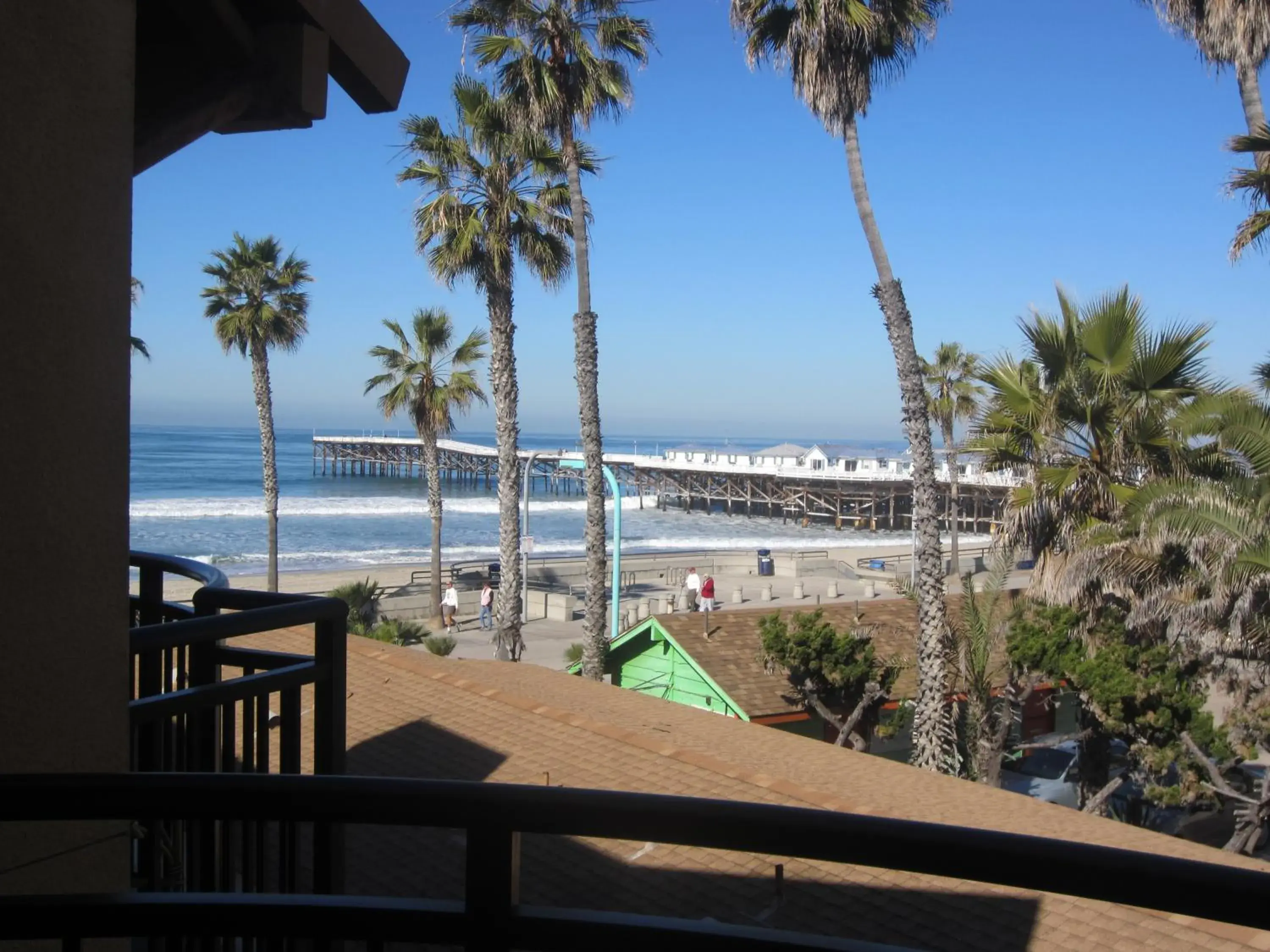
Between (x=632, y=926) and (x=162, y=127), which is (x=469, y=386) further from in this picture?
(x=632, y=926)

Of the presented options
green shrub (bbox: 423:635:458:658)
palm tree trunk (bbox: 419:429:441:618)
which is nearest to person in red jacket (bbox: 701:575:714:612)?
palm tree trunk (bbox: 419:429:441:618)

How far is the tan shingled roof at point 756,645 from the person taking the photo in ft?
52.2

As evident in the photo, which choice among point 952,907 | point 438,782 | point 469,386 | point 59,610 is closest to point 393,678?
point 952,907

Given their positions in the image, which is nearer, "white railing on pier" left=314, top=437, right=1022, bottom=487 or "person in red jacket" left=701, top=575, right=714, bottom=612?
"person in red jacket" left=701, top=575, right=714, bottom=612

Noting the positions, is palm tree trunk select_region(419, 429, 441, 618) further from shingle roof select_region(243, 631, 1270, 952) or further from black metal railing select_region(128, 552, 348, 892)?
black metal railing select_region(128, 552, 348, 892)

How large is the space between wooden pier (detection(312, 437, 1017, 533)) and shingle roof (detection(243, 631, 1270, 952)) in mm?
50125

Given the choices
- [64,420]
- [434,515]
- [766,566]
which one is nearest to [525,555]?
[434,515]

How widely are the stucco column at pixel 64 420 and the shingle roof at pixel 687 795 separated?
1737mm

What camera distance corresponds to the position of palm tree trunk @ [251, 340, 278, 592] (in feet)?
104

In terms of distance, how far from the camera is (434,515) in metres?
33.2

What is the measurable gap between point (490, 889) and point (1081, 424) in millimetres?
13650

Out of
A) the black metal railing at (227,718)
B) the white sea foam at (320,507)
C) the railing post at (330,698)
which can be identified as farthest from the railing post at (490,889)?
the white sea foam at (320,507)

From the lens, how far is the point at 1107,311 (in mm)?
13211

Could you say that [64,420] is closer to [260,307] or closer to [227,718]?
[227,718]
